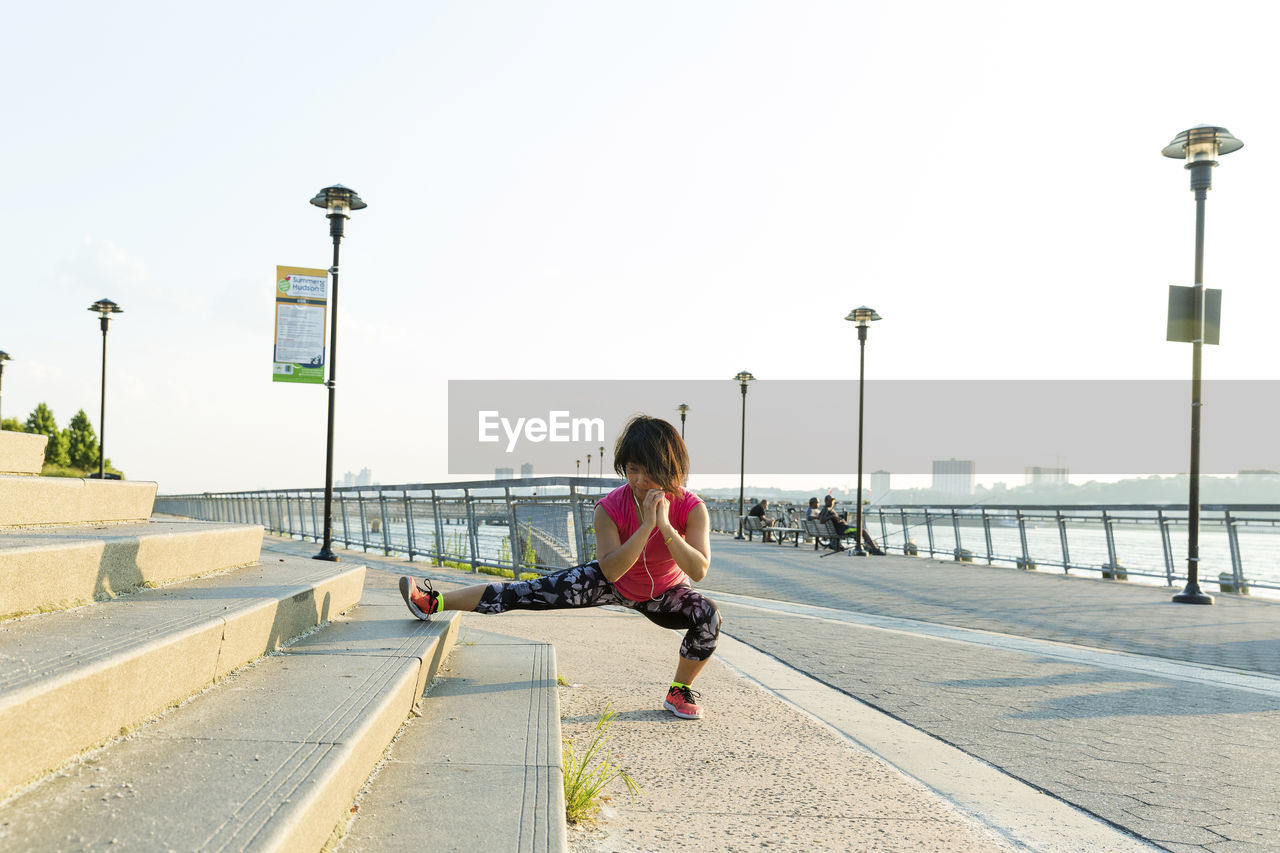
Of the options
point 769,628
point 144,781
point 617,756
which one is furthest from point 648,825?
point 769,628

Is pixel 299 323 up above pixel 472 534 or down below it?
above

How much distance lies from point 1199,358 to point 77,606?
13.6 metres

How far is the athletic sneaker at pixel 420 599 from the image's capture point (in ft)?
15.0

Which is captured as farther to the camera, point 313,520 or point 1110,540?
point 313,520

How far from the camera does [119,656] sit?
2.38 m

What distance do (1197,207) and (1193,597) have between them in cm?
539

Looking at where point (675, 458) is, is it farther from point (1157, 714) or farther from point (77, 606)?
point (1157, 714)

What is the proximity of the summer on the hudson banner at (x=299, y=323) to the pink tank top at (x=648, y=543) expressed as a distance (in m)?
Answer: 9.61

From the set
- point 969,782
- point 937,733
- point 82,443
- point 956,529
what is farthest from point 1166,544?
point 82,443

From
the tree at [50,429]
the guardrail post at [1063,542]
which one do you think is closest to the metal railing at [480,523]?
the guardrail post at [1063,542]

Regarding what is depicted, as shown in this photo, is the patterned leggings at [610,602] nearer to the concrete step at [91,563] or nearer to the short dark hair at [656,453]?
the short dark hair at [656,453]

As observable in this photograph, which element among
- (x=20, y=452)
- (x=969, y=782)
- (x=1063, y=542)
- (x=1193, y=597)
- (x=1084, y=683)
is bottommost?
(x=1193, y=597)

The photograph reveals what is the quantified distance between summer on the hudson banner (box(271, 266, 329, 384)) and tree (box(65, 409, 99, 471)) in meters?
49.3

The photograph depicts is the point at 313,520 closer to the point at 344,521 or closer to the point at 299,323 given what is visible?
the point at 344,521
